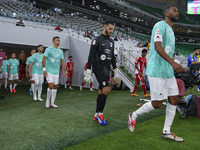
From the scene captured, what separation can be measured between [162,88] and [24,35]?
10.8 m

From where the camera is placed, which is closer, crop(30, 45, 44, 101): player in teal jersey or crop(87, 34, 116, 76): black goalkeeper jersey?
crop(87, 34, 116, 76): black goalkeeper jersey

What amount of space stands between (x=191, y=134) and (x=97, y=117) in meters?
1.77

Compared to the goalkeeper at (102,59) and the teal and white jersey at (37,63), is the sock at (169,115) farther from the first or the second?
the teal and white jersey at (37,63)

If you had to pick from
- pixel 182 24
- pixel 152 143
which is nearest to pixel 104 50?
pixel 152 143

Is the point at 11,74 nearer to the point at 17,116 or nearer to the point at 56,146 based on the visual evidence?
the point at 17,116

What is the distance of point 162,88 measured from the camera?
2533 mm

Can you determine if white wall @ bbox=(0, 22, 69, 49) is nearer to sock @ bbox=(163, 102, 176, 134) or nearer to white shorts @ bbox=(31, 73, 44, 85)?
white shorts @ bbox=(31, 73, 44, 85)

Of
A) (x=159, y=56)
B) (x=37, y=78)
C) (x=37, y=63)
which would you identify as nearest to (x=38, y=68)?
(x=37, y=63)

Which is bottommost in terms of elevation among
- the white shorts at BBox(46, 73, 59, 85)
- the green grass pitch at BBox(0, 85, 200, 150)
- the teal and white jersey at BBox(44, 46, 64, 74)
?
the green grass pitch at BBox(0, 85, 200, 150)

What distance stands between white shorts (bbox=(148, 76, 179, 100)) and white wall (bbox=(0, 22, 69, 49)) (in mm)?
10493

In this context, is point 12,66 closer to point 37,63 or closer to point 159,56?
point 37,63

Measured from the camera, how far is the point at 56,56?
519 cm

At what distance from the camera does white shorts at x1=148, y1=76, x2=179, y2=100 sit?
2520 mm

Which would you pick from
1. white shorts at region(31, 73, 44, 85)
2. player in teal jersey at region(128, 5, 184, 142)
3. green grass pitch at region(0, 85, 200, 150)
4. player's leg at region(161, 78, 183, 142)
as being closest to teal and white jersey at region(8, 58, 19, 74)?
white shorts at region(31, 73, 44, 85)
